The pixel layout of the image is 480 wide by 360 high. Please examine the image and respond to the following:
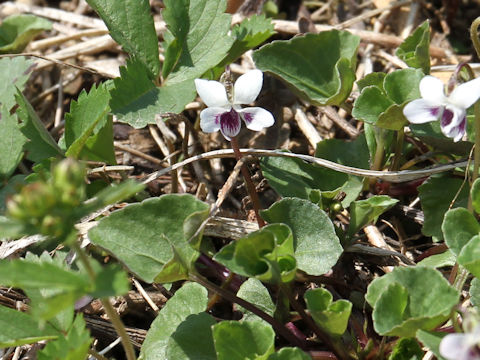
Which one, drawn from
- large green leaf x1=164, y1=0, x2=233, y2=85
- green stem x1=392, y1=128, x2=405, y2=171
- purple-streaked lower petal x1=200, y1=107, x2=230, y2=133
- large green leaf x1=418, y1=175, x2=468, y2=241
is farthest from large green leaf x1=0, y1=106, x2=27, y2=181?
large green leaf x1=418, y1=175, x2=468, y2=241

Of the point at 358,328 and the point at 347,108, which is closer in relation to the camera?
the point at 358,328

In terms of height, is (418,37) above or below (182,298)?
above

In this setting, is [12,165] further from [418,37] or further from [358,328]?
[418,37]

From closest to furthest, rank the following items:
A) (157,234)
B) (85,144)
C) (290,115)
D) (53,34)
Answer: (157,234)
(85,144)
(290,115)
(53,34)

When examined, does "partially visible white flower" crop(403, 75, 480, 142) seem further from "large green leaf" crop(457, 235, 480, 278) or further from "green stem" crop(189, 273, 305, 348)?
"green stem" crop(189, 273, 305, 348)

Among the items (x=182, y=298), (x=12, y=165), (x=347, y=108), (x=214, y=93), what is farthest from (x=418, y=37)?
(x=12, y=165)

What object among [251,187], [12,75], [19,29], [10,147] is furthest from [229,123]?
[19,29]

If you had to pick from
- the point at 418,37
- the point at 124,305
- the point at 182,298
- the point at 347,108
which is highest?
the point at 418,37
